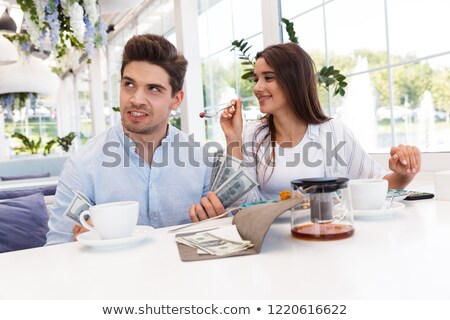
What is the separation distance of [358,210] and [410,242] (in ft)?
0.85

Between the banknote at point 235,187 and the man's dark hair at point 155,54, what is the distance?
66 cm

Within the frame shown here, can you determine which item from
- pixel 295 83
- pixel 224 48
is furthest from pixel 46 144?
pixel 295 83

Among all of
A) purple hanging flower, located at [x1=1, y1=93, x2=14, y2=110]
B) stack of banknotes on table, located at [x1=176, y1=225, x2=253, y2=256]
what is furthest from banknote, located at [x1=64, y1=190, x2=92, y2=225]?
purple hanging flower, located at [x1=1, y1=93, x2=14, y2=110]

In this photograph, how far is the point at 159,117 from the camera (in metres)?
1.70

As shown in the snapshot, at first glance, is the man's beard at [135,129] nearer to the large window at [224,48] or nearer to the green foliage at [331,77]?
the green foliage at [331,77]

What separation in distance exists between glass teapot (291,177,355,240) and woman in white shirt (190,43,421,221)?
85 cm

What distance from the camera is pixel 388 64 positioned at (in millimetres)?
2793

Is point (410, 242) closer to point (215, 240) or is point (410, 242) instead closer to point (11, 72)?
point (215, 240)

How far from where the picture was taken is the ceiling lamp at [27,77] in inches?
179

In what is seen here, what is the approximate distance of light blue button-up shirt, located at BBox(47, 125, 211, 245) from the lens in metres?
1.54

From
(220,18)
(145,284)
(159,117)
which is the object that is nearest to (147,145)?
(159,117)

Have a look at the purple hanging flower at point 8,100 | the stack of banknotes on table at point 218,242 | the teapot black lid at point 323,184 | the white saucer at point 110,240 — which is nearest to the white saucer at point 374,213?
the teapot black lid at point 323,184

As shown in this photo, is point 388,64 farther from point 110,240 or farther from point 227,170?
point 110,240

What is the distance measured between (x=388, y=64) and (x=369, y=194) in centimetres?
197
